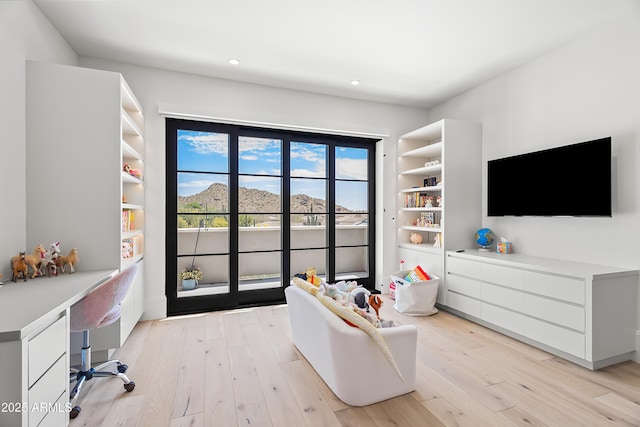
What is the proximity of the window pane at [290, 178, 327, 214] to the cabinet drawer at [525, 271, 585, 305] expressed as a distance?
8.24ft

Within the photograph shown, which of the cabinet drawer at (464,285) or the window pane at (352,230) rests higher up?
the window pane at (352,230)

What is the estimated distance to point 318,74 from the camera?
350cm

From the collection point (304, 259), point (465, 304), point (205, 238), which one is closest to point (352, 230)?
point (304, 259)

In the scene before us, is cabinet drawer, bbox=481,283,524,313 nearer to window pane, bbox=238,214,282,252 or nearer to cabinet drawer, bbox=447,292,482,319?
cabinet drawer, bbox=447,292,482,319

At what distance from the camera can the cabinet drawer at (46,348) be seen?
48.4 inches

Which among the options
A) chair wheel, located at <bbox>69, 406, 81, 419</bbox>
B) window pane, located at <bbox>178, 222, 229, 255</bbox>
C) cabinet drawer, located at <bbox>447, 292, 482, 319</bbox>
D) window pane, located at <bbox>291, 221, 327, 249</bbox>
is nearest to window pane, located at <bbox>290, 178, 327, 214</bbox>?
window pane, located at <bbox>291, 221, 327, 249</bbox>

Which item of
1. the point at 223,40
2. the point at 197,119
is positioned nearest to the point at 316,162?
the point at 197,119

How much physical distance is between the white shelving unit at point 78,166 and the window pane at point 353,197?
279 centimetres

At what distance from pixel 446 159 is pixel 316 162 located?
2174 millimetres

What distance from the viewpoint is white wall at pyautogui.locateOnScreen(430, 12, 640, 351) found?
2.49 metres

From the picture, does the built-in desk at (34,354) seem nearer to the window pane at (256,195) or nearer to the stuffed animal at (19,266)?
the stuffed animal at (19,266)

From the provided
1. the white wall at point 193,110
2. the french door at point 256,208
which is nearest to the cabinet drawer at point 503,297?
the white wall at point 193,110

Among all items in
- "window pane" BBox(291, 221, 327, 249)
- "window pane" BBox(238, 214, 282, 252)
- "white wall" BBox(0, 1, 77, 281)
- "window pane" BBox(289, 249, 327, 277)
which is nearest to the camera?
"white wall" BBox(0, 1, 77, 281)

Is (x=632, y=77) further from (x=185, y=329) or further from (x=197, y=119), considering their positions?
(x=185, y=329)
